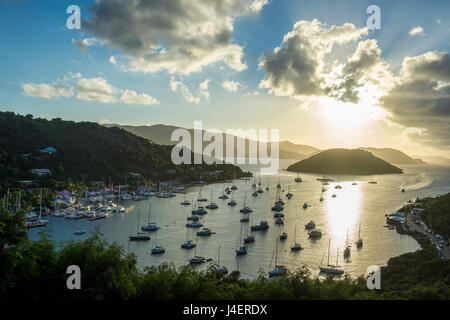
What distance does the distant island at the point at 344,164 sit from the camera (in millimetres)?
124000

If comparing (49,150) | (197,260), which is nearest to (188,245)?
(197,260)

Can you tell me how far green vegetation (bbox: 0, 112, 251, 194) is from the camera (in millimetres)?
56219

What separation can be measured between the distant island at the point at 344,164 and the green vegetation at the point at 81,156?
40.6 meters

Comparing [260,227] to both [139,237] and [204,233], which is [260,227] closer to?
[204,233]

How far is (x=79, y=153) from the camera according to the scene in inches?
2773

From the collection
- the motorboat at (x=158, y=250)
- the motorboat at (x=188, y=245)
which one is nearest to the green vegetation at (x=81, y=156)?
the motorboat at (x=158, y=250)

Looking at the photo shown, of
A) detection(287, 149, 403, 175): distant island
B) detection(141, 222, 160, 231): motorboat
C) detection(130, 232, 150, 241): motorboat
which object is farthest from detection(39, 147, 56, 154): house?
detection(287, 149, 403, 175): distant island

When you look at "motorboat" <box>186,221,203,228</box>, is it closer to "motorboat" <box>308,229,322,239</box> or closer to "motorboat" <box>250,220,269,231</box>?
"motorboat" <box>250,220,269,231</box>

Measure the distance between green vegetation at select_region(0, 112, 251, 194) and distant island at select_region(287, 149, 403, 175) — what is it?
133 feet

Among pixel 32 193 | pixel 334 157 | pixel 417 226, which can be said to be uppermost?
pixel 334 157

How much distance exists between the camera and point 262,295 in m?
8.96
